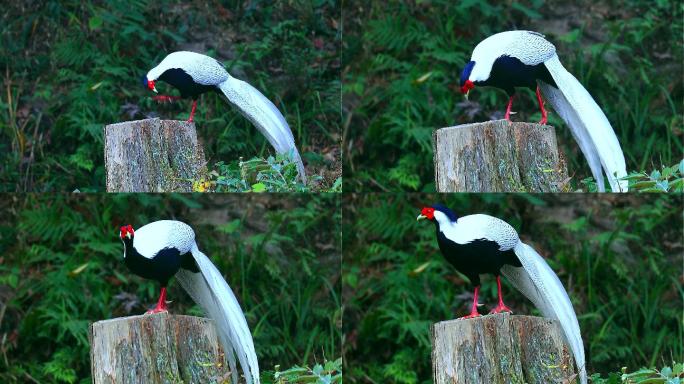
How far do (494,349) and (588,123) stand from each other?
59.3 inches

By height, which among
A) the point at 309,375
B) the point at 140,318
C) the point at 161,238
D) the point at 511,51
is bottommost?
the point at 309,375

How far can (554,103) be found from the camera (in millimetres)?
6293

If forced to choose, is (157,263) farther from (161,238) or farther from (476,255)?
(476,255)

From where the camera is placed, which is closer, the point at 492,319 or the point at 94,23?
the point at 492,319

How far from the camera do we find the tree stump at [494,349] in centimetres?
520

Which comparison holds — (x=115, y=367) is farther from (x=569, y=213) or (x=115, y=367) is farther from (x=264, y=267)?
(x=569, y=213)

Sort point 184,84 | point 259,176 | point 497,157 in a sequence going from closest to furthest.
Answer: point 497,157 < point 184,84 < point 259,176

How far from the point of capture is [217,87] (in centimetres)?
664

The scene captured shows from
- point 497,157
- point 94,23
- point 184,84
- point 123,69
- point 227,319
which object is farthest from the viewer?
point 94,23

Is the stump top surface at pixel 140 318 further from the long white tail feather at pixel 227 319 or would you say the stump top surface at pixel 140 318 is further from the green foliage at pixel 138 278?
the green foliage at pixel 138 278

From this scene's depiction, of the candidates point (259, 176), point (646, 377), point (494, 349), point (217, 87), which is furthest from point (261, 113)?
point (646, 377)

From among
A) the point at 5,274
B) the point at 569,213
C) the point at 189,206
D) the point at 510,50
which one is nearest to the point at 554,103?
the point at 510,50

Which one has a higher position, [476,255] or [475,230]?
[475,230]

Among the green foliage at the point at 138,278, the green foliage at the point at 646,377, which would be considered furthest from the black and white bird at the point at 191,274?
the green foliage at the point at 646,377
